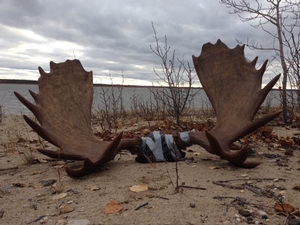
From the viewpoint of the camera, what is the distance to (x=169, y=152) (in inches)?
122

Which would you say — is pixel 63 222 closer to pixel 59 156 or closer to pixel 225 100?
pixel 59 156

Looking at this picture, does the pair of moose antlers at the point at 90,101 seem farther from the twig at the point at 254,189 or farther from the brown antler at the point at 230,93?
the twig at the point at 254,189

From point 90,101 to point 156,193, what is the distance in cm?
158

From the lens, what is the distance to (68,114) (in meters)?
3.23

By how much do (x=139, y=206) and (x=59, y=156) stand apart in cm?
110

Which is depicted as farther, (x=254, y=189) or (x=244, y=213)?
(x=254, y=189)

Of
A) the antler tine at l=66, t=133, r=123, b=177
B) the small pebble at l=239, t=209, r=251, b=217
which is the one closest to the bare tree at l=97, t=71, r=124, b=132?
the antler tine at l=66, t=133, r=123, b=177

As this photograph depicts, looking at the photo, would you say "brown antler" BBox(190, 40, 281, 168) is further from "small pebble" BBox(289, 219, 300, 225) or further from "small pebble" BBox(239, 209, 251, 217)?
"small pebble" BBox(289, 219, 300, 225)

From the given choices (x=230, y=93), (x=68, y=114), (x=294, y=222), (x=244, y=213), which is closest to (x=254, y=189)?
(x=244, y=213)

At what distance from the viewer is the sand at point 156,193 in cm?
188

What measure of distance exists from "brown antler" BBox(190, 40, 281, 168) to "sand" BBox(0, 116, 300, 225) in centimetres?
23

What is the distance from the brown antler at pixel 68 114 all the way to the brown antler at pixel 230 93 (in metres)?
1.03

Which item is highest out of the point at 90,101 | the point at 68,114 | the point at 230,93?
the point at 230,93

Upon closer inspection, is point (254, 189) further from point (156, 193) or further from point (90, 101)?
point (90, 101)
